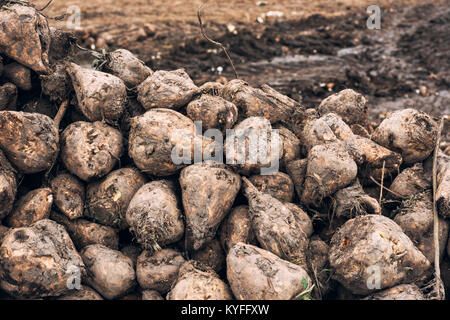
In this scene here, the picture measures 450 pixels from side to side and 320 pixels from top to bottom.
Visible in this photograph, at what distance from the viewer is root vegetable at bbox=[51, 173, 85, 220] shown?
331 centimetres

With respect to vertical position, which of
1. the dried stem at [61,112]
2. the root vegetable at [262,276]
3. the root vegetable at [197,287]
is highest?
the dried stem at [61,112]

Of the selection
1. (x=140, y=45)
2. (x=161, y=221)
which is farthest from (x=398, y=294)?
(x=140, y=45)

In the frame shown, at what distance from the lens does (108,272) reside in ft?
9.96

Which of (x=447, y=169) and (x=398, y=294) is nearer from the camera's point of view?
(x=398, y=294)

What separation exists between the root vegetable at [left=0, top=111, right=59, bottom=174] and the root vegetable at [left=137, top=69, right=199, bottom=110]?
825mm

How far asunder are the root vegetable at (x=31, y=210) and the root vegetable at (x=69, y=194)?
0.37 feet

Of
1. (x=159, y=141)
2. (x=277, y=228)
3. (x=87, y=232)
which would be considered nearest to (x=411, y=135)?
(x=277, y=228)

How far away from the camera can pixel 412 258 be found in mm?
3070

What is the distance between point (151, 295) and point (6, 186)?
134 centimetres

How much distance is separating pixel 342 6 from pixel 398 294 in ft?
28.8

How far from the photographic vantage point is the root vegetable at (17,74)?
357 centimetres

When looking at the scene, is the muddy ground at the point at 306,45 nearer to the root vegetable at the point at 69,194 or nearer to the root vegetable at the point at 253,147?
the root vegetable at the point at 253,147

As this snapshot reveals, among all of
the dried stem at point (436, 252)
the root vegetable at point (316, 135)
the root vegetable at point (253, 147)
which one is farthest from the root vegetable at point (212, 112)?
the dried stem at point (436, 252)

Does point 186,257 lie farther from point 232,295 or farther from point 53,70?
point 53,70
